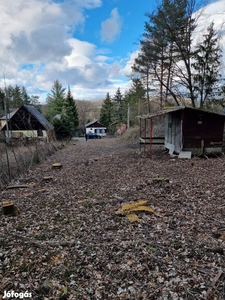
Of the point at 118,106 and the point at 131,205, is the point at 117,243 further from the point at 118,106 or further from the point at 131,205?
the point at 118,106

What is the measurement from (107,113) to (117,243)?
154ft

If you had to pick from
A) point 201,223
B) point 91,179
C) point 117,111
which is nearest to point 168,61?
point 91,179

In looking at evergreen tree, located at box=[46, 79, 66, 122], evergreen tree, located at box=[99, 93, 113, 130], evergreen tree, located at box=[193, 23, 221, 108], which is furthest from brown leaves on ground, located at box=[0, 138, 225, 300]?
evergreen tree, located at box=[99, 93, 113, 130]

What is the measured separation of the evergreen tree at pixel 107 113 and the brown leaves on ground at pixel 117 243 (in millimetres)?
41917

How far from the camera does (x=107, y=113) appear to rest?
162ft

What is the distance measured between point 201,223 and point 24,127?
27.3 m

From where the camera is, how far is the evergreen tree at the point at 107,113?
156 feet

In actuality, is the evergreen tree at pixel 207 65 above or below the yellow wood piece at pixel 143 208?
above

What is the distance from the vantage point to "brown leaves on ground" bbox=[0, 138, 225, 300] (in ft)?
8.60

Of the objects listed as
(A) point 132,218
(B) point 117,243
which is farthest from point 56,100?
(B) point 117,243

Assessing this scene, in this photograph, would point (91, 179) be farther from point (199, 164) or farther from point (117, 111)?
point (117, 111)

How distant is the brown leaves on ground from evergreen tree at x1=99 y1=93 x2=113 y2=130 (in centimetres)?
4192

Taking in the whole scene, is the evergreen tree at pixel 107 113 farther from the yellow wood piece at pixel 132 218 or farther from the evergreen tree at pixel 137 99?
the yellow wood piece at pixel 132 218

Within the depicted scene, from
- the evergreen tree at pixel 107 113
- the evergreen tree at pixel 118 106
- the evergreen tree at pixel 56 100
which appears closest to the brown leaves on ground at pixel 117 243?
the evergreen tree at pixel 56 100
